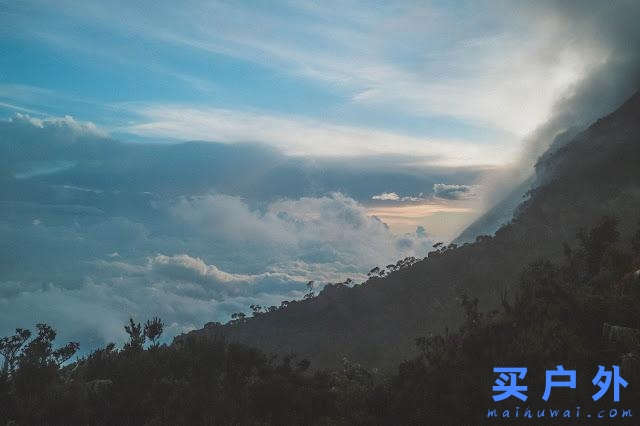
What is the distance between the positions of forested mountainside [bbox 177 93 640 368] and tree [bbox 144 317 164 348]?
53171 millimetres

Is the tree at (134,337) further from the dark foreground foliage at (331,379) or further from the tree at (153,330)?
the tree at (153,330)

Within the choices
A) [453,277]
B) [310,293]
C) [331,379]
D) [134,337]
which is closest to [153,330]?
[134,337]

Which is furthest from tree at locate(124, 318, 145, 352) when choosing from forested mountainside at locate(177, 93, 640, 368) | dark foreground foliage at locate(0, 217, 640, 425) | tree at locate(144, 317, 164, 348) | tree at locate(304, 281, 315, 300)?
tree at locate(304, 281, 315, 300)

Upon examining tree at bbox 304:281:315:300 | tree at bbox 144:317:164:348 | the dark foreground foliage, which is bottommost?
the dark foreground foliage

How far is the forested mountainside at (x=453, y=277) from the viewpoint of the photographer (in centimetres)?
8100

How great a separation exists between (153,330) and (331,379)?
318 inches

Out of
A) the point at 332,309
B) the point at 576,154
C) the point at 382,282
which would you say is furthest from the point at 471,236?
the point at 332,309

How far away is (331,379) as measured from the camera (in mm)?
14984

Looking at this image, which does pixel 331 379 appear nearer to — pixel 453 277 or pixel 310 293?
pixel 453 277

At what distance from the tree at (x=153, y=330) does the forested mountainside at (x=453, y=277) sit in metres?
53.2

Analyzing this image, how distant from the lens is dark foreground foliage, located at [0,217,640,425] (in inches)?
415

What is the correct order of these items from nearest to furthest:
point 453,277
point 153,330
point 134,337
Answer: point 134,337
point 153,330
point 453,277

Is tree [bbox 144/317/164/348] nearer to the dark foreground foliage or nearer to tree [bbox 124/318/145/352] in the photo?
tree [bbox 124/318/145/352]

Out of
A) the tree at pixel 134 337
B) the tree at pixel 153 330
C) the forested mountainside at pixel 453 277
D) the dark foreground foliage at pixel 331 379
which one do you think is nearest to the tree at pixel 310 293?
the forested mountainside at pixel 453 277
